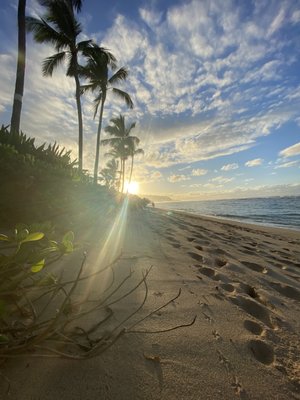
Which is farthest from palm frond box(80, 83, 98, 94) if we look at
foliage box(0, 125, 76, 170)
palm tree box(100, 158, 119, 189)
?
palm tree box(100, 158, 119, 189)

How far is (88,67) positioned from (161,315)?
1784cm

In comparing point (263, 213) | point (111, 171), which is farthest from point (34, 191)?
point (111, 171)

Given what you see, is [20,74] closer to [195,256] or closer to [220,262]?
[195,256]

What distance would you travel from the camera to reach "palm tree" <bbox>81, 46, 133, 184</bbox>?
46.9 ft

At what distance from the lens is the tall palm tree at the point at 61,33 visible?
1171 centimetres

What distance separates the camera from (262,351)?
4.71 ft

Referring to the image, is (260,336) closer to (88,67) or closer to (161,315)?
(161,315)

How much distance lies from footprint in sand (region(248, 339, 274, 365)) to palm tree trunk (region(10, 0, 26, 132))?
27.2 feet

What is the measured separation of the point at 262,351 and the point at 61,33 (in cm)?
1589

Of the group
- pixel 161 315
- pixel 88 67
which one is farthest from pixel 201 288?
pixel 88 67

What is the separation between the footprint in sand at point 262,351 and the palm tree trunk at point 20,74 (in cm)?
829

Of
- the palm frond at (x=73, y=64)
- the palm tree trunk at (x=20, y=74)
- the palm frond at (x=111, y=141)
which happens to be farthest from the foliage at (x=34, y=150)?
the palm frond at (x=111, y=141)

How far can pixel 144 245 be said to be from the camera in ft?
12.3

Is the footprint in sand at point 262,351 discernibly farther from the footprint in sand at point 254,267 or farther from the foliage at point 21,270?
the footprint in sand at point 254,267
